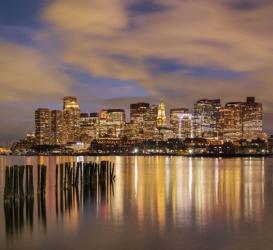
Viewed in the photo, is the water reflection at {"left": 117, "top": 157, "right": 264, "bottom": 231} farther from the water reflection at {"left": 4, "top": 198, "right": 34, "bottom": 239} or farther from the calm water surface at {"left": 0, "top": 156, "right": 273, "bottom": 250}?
the water reflection at {"left": 4, "top": 198, "right": 34, "bottom": 239}

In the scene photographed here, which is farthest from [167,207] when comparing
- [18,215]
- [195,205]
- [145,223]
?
[18,215]

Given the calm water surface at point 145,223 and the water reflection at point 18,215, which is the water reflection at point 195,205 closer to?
the calm water surface at point 145,223

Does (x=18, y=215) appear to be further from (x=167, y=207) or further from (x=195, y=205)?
(x=195, y=205)

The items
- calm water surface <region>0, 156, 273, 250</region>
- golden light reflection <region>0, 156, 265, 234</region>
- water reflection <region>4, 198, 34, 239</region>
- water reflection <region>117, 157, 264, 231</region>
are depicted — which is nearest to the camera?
calm water surface <region>0, 156, 273, 250</region>

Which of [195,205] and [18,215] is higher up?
[18,215]

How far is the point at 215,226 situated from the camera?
21.9 m

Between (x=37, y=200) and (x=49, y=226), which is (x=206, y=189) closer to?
(x=37, y=200)

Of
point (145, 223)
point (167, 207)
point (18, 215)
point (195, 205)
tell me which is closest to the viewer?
point (145, 223)

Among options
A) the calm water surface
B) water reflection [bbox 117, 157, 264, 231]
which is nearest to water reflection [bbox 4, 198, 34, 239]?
the calm water surface

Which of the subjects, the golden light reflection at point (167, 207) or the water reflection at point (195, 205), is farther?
the water reflection at point (195, 205)

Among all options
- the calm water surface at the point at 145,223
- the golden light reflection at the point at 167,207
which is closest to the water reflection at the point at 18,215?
the calm water surface at the point at 145,223

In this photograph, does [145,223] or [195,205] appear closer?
[145,223]

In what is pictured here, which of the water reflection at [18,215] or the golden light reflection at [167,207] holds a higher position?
the water reflection at [18,215]

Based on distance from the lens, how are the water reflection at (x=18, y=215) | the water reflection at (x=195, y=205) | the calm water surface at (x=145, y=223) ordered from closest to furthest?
the calm water surface at (x=145, y=223)
the water reflection at (x=18, y=215)
the water reflection at (x=195, y=205)
